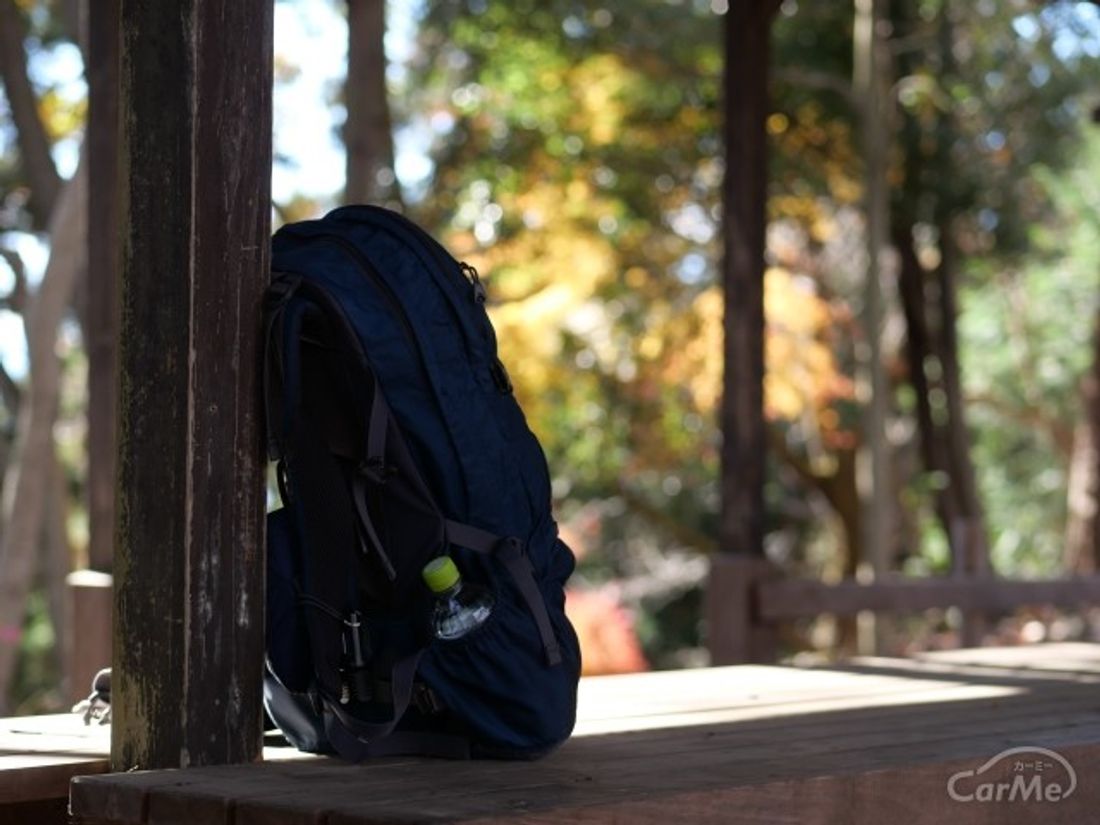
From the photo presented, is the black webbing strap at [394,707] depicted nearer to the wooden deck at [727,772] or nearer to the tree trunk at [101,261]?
the wooden deck at [727,772]

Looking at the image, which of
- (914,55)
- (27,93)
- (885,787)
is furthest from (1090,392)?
(885,787)

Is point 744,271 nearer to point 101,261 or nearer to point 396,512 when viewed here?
point 101,261

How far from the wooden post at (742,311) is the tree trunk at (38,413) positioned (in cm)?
249

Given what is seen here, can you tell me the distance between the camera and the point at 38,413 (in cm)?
757

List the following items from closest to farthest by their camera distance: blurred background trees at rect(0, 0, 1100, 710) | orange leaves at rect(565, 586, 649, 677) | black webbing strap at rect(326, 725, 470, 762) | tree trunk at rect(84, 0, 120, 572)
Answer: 1. black webbing strap at rect(326, 725, 470, 762)
2. tree trunk at rect(84, 0, 120, 572)
3. blurred background trees at rect(0, 0, 1100, 710)
4. orange leaves at rect(565, 586, 649, 677)

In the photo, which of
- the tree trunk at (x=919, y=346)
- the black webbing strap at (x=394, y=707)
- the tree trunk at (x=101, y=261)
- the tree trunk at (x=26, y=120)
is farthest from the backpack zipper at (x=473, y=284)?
the tree trunk at (x=919, y=346)

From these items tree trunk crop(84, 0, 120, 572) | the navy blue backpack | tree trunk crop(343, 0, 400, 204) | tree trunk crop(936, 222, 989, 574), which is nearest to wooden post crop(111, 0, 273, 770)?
the navy blue backpack

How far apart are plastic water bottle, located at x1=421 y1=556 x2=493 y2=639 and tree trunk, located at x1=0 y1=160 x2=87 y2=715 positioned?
4.93 m

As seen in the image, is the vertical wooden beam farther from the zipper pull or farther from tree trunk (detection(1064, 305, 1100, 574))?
tree trunk (detection(1064, 305, 1100, 574))

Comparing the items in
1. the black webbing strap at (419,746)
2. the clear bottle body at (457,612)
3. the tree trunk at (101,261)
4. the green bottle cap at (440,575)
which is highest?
the tree trunk at (101,261)

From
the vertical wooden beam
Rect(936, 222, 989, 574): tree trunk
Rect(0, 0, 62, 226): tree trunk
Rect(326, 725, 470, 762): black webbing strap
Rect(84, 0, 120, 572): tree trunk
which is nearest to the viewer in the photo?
Rect(326, 725, 470, 762): black webbing strap

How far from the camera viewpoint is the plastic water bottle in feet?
8.68

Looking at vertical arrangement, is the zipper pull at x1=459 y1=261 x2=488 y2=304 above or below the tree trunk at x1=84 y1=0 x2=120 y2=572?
below

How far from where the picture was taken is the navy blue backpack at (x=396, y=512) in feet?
8.81
